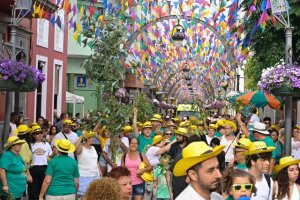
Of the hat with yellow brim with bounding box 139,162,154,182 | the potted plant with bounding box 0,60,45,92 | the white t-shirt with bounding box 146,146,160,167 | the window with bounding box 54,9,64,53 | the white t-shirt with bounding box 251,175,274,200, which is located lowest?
the hat with yellow brim with bounding box 139,162,154,182

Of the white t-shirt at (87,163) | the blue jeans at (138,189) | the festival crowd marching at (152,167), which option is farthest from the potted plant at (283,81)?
the white t-shirt at (87,163)

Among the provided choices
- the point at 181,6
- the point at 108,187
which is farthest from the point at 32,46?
the point at 108,187

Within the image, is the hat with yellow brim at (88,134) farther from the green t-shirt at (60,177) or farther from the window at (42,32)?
the window at (42,32)

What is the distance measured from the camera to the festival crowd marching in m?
5.35

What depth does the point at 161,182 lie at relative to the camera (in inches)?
521

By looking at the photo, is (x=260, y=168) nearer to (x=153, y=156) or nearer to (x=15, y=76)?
(x=153, y=156)

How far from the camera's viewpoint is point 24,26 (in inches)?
934

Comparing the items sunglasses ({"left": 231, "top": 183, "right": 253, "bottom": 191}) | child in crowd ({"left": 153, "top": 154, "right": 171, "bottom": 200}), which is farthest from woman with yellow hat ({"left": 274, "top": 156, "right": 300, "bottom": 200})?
child in crowd ({"left": 153, "top": 154, "right": 171, "bottom": 200})

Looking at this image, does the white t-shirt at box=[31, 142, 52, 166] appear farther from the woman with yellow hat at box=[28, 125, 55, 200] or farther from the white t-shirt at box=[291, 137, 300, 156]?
the white t-shirt at box=[291, 137, 300, 156]

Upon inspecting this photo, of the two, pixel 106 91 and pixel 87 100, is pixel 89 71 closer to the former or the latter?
pixel 106 91

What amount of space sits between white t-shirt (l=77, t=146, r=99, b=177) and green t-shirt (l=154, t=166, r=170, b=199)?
46.3 inches

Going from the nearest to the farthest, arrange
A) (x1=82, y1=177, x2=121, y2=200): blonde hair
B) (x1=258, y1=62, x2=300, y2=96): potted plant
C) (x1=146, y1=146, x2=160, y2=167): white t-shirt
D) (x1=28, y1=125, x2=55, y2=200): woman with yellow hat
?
(x1=82, y1=177, x2=121, y2=200): blonde hair
(x1=258, y1=62, x2=300, y2=96): potted plant
(x1=146, y1=146, x2=160, y2=167): white t-shirt
(x1=28, y1=125, x2=55, y2=200): woman with yellow hat

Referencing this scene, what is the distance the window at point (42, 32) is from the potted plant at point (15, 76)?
1286 cm

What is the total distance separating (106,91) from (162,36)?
24.3 meters
